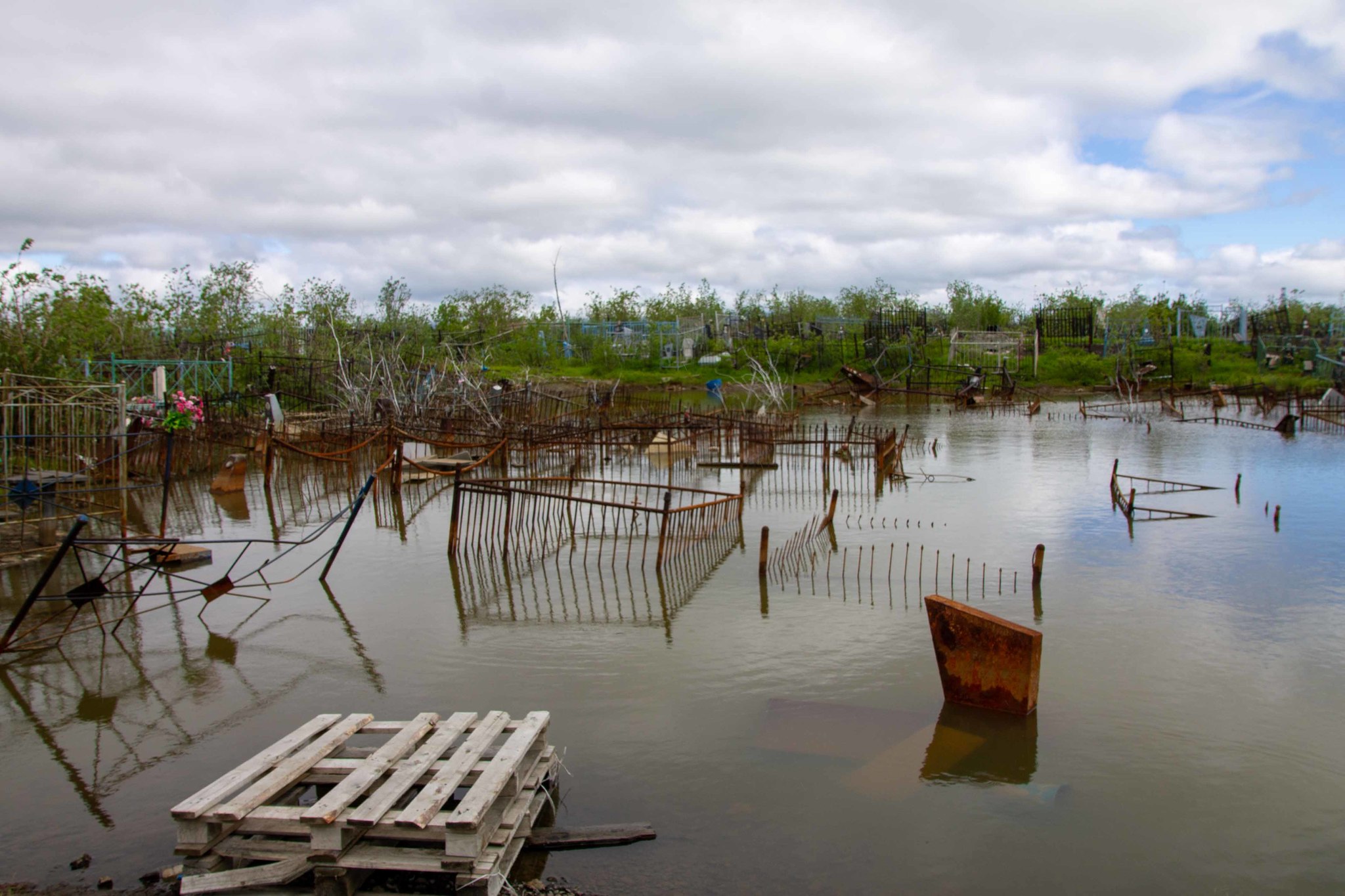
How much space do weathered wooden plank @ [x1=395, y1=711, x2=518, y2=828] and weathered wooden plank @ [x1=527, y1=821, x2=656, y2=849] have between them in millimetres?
569

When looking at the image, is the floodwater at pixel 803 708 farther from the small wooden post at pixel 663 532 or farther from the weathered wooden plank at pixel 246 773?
the weathered wooden plank at pixel 246 773

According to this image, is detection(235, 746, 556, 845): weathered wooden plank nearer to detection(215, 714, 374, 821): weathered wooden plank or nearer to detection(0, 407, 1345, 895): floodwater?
detection(215, 714, 374, 821): weathered wooden plank

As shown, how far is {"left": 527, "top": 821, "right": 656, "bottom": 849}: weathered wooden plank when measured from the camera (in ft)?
17.2

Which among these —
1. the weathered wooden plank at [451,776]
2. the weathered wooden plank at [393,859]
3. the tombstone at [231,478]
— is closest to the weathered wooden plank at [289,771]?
the weathered wooden plank at [393,859]

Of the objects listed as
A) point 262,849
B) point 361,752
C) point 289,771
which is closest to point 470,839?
point 262,849

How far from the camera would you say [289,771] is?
5.00 metres

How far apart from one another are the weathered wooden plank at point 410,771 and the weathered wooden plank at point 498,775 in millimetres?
325

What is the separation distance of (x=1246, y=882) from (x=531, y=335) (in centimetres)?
4953

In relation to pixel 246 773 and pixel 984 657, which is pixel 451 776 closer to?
pixel 246 773

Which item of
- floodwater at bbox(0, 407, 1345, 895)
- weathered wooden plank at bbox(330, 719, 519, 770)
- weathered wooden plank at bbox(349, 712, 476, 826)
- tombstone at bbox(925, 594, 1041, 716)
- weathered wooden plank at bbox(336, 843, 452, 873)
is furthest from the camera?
tombstone at bbox(925, 594, 1041, 716)

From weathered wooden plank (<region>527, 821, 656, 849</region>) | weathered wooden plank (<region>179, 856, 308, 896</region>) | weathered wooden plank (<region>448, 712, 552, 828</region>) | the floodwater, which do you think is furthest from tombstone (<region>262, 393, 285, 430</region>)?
weathered wooden plank (<region>179, 856, 308, 896</region>)

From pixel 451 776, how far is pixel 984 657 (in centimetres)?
411

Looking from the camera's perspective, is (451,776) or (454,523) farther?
(454,523)

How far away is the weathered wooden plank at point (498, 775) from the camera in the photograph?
4.37 meters
